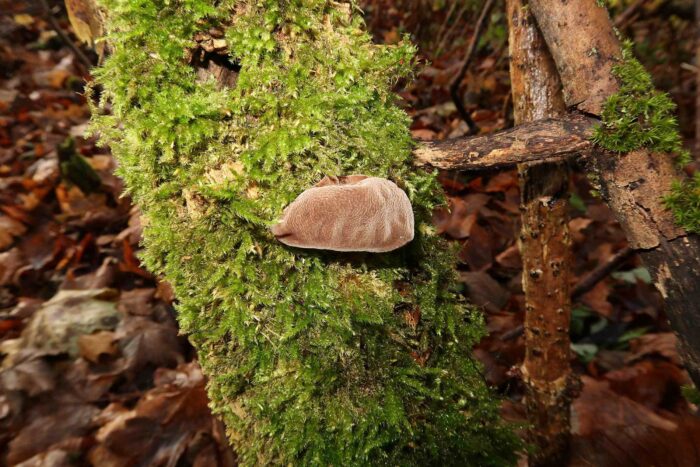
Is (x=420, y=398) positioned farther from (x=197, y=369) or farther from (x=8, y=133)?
(x=8, y=133)

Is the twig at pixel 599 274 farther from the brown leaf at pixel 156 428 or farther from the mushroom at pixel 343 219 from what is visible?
the brown leaf at pixel 156 428

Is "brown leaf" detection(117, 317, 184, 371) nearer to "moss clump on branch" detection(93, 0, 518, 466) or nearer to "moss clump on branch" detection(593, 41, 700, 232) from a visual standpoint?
"moss clump on branch" detection(93, 0, 518, 466)

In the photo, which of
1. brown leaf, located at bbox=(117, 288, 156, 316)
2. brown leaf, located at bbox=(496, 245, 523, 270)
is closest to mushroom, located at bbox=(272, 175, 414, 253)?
brown leaf, located at bbox=(117, 288, 156, 316)

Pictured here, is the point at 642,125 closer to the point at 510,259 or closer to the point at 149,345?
the point at 510,259

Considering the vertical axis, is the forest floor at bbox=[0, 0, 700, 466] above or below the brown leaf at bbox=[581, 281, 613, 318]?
below

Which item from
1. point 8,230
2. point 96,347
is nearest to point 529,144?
point 96,347

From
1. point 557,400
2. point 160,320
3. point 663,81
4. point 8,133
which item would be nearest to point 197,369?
point 160,320

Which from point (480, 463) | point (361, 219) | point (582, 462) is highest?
point (361, 219)
